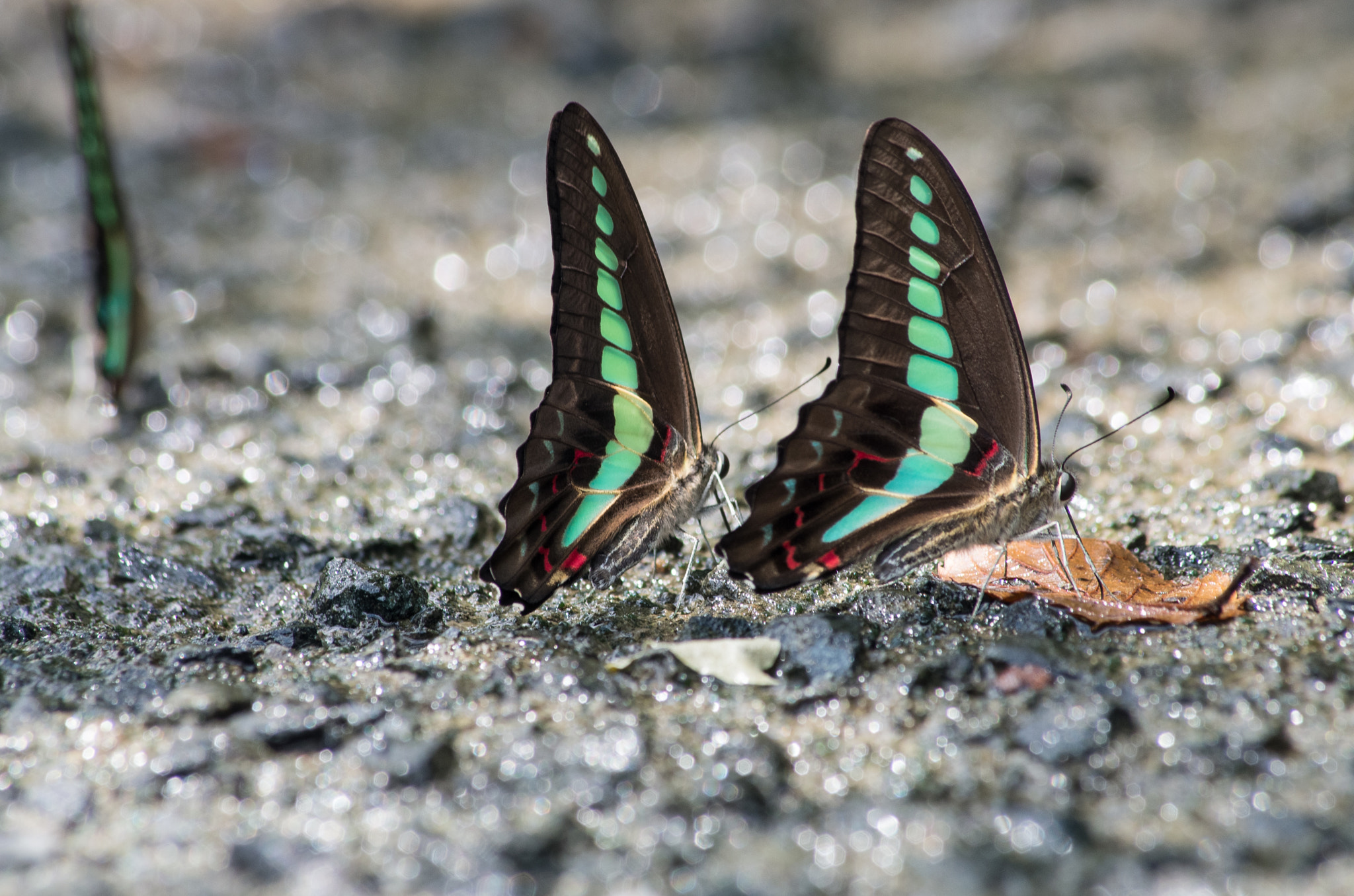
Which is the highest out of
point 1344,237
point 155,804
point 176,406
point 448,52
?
point 448,52

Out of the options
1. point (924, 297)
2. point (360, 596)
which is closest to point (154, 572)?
point (360, 596)

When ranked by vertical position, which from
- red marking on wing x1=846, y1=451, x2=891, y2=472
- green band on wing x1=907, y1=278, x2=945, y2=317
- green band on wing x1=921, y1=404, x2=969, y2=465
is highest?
green band on wing x1=907, y1=278, x2=945, y2=317

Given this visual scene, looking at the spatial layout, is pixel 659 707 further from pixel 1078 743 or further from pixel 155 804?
pixel 155 804

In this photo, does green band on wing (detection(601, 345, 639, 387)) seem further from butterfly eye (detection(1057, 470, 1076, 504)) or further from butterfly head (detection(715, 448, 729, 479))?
butterfly eye (detection(1057, 470, 1076, 504))

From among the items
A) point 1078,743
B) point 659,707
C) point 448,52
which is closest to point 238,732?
point 659,707

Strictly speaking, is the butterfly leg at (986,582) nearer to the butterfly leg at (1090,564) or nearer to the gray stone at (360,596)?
the butterfly leg at (1090,564)

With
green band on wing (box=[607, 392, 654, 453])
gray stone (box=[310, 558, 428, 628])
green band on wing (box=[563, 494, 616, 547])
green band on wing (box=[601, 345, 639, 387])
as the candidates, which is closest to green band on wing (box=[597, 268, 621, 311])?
green band on wing (box=[601, 345, 639, 387])

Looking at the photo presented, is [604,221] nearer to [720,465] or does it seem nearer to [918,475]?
[720,465]
